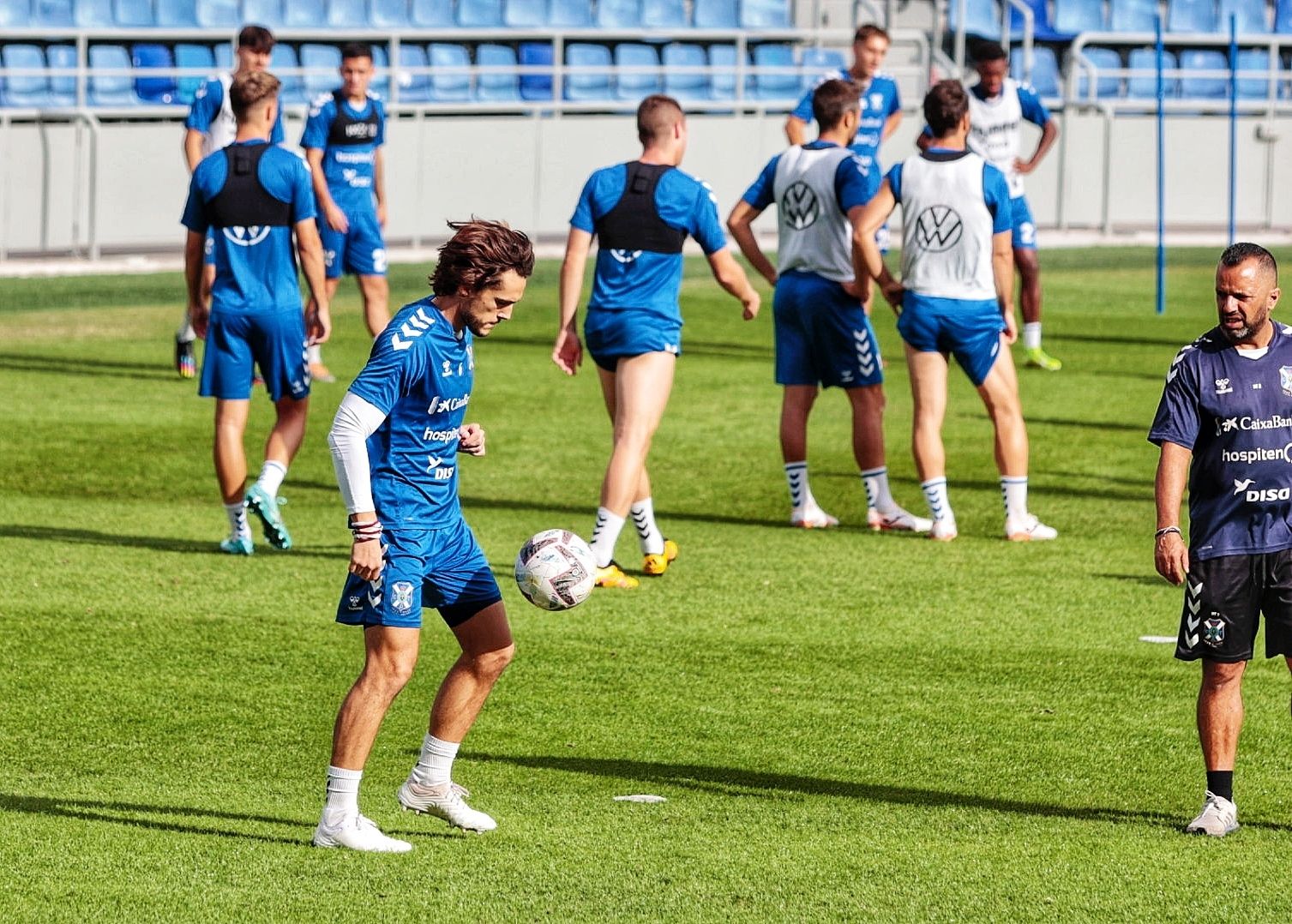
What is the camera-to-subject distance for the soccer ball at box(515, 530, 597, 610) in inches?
239

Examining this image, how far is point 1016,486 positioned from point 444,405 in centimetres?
550

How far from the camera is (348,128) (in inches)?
564

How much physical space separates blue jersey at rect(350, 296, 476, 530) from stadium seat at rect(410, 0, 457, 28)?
22.7 meters

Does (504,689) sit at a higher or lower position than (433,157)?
lower

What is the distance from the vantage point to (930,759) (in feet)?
21.9

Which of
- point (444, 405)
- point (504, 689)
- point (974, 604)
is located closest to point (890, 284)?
point (974, 604)

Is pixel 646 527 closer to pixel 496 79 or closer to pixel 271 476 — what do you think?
pixel 271 476

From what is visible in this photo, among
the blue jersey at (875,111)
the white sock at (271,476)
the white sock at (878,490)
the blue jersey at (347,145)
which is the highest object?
the blue jersey at (875,111)

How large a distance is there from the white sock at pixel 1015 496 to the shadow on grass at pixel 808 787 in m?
4.31

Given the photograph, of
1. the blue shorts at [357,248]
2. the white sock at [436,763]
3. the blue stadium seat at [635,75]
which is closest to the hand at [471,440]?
the white sock at [436,763]

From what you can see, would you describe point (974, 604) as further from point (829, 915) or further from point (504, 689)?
point (829, 915)

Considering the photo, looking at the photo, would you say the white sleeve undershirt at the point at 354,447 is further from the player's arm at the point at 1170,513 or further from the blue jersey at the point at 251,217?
the blue jersey at the point at 251,217

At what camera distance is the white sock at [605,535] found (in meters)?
9.27

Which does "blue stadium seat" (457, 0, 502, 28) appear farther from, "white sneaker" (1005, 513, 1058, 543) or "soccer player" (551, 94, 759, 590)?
"soccer player" (551, 94, 759, 590)
